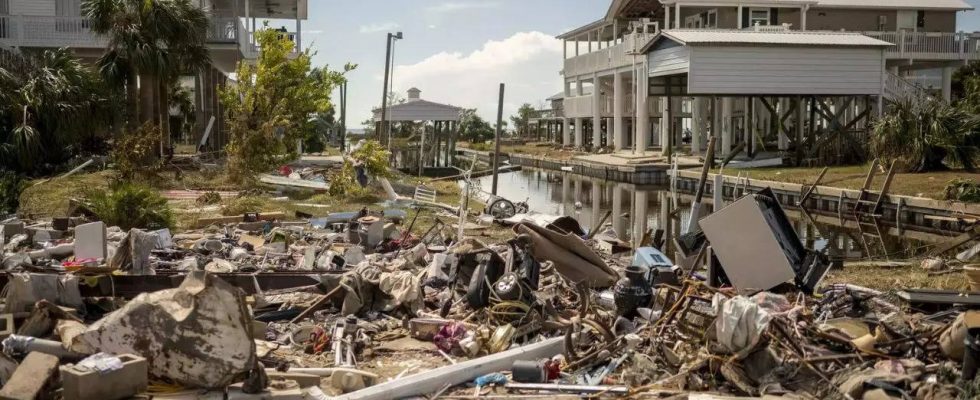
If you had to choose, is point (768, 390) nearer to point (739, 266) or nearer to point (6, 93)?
point (739, 266)

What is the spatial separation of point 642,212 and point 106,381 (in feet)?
84.0

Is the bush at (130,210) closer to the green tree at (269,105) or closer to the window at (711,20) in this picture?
the green tree at (269,105)

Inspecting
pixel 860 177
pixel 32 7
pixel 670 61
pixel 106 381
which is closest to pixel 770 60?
pixel 670 61

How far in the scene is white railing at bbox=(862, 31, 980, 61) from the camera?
42781 mm

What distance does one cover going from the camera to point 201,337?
7441 mm

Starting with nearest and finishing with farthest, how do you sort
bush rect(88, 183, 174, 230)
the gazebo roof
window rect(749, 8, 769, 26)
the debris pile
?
the debris pile < bush rect(88, 183, 174, 230) < window rect(749, 8, 769, 26) < the gazebo roof

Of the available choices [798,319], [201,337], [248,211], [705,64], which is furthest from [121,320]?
[705,64]

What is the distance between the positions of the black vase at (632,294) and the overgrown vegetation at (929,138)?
24.6 metres

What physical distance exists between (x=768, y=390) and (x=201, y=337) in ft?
14.9

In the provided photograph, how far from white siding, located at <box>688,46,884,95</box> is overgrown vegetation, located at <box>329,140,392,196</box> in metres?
14.4

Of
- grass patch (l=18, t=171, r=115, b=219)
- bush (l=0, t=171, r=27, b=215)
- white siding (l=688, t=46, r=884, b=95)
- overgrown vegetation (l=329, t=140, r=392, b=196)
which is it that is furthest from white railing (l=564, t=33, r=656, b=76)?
bush (l=0, t=171, r=27, b=215)

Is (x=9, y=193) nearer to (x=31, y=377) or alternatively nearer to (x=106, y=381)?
(x=31, y=377)

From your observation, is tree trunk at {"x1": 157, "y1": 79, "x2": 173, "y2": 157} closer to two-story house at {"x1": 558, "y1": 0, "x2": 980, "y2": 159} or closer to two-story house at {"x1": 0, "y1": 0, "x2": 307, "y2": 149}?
two-story house at {"x1": 0, "y1": 0, "x2": 307, "y2": 149}

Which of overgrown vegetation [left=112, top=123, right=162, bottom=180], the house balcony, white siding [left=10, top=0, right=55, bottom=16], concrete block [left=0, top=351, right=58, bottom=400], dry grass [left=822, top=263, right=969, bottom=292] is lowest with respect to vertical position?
dry grass [left=822, top=263, right=969, bottom=292]
